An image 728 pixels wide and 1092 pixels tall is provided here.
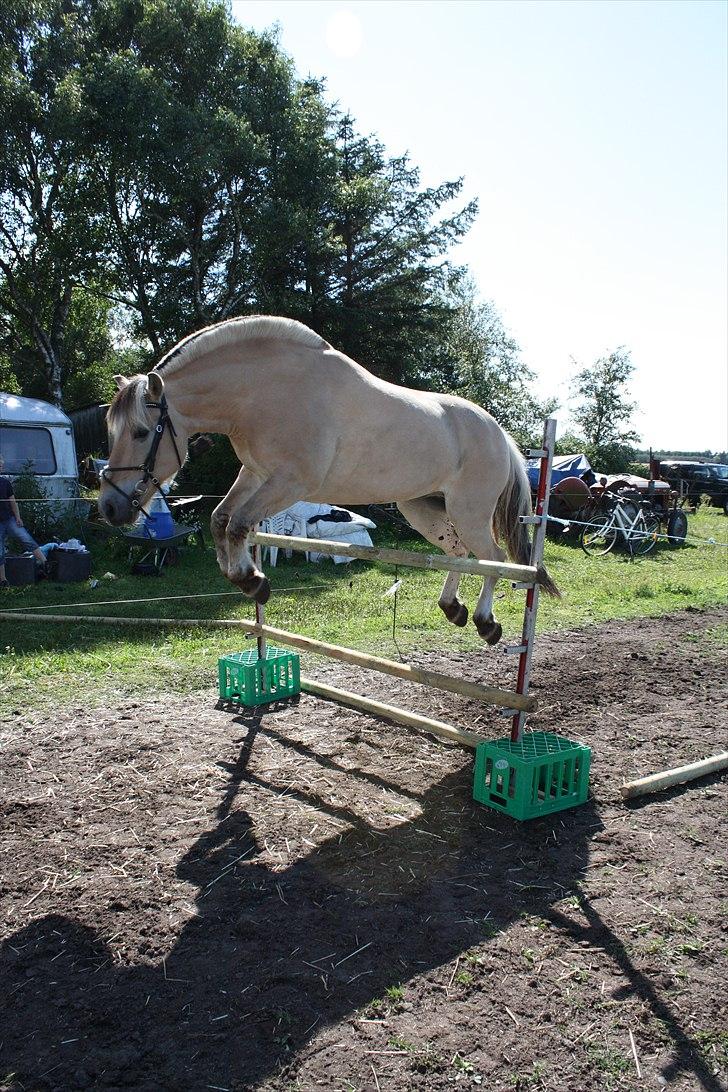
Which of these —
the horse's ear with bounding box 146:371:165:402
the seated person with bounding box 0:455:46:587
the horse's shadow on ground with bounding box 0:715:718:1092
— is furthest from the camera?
Result: the seated person with bounding box 0:455:46:587

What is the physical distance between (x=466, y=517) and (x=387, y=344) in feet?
38.0

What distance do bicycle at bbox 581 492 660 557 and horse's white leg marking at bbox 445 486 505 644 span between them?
9705 mm

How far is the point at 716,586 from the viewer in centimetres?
1058

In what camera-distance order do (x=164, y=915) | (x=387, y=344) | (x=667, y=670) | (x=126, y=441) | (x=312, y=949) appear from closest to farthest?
(x=312, y=949), (x=164, y=915), (x=126, y=441), (x=667, y=670), (x=387, y=344)

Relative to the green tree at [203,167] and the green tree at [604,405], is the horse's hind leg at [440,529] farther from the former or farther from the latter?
the green tree at [604,405]

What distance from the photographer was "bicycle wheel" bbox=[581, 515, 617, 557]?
14.0 m

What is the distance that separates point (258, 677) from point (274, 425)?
2.19 metres

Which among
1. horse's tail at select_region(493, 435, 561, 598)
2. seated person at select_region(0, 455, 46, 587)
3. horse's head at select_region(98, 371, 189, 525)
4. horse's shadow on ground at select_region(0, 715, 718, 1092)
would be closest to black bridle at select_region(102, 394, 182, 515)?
horse's head at select_region(98, 371, 189, 525)

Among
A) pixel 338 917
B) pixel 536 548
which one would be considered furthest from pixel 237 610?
pixel 338 917

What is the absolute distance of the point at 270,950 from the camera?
241 centimetres

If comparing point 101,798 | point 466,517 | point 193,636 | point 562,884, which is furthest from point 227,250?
point 562,884

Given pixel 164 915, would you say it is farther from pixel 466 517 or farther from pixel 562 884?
pixel 466 517

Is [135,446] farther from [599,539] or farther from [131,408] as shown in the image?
[599,539]

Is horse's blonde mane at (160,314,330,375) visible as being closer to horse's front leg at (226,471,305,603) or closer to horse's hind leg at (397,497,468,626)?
horse's front leg at (226,471,305,603)
